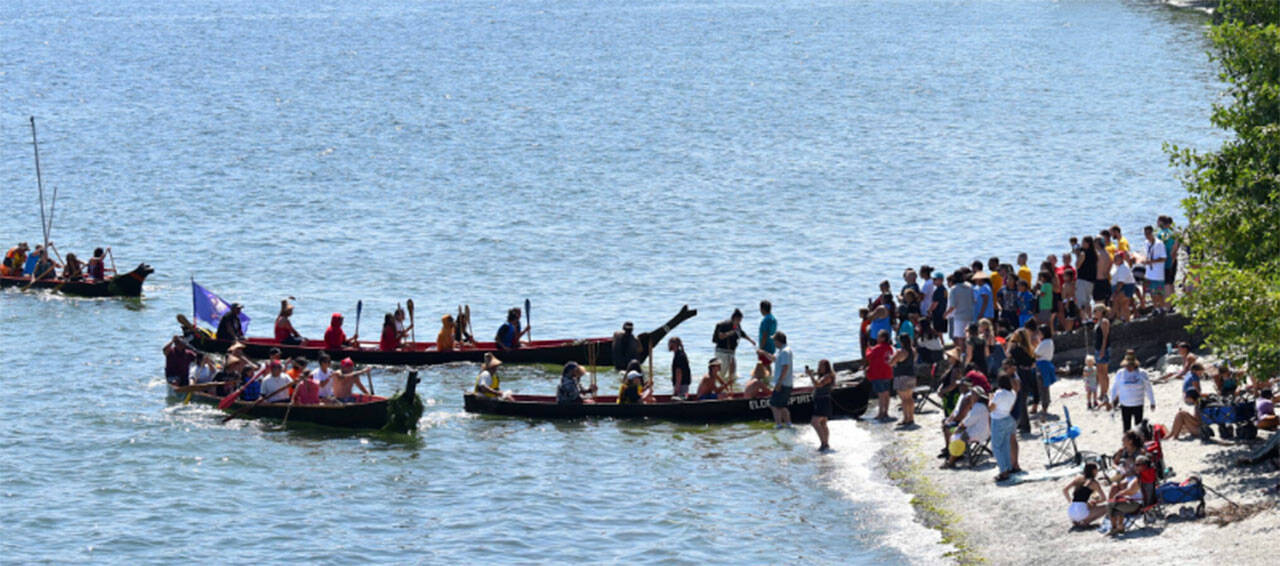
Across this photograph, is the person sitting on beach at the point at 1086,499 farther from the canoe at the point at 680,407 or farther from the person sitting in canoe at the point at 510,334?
the person sitting in canoe at the point at 510,334

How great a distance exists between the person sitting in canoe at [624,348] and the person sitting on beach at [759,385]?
12.0 ft

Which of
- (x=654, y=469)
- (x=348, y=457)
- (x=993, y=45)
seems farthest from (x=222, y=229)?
(x=993, y=45)

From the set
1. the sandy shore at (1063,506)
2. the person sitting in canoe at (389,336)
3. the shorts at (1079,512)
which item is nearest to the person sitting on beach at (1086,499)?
the shorts at (1079,512)

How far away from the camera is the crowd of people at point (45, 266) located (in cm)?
4031

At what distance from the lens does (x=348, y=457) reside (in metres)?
25.9

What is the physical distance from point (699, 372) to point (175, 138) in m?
42.7

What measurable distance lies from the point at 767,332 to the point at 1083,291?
5405 mm

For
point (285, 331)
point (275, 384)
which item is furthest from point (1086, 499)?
point (285, 331)

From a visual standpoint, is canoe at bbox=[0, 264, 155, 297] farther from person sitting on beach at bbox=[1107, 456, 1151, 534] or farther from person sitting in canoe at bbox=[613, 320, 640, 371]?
person sitting on beach at bbox=[1107, 456, 1151, 534]

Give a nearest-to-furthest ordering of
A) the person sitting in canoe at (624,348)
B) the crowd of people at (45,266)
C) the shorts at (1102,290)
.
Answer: the shorts at (1102,290)
the person sitting in canoe at (624,348)
the crowd of people at (45,266)

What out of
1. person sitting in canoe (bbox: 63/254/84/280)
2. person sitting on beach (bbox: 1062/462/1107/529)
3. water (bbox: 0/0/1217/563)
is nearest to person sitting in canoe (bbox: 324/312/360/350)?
water (bbox: 0/0/1217/563)

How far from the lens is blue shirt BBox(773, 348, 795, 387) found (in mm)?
24469

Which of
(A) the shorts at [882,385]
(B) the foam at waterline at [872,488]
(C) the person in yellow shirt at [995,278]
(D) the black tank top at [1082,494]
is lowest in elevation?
(B) the foam at waterline at [872,488]

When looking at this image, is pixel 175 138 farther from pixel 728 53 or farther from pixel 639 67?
pixel 728 53
